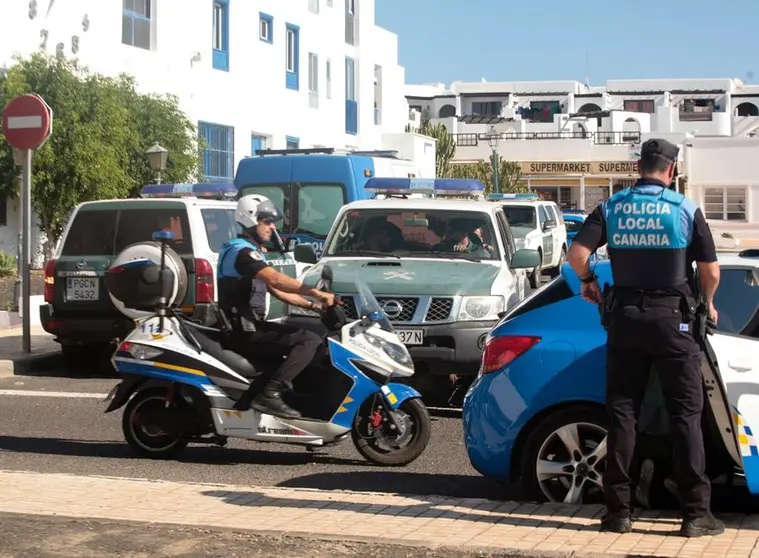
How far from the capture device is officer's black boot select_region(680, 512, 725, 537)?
6.29 m

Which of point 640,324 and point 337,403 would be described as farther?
point 337,403

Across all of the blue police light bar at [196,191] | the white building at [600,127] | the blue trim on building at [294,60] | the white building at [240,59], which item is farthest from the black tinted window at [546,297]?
the white building at [600,127]

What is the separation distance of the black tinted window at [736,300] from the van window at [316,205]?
1244 cm

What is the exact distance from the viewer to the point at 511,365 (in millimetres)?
7410

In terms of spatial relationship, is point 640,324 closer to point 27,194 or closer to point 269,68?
point 27,194

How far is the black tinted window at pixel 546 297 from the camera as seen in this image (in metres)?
7.53

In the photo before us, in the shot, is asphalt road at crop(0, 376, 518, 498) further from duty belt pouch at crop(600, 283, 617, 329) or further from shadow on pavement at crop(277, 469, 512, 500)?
duty belt pouch at crop(600, 283, 617, 329)

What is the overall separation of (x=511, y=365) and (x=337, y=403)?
1.99 metres

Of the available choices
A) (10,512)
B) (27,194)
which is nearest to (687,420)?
(10,512)

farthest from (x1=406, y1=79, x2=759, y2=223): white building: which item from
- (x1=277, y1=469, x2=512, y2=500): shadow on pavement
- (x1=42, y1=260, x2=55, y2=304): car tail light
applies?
(x1=277, y1=469, x2=512, y2=500): shadow on pavement

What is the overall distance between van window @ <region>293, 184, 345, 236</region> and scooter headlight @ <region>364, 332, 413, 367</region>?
10.4 metres

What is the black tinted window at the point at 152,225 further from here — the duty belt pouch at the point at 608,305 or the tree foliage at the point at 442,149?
the tree foliage at the point at 442,149

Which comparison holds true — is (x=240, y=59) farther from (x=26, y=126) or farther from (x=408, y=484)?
(x=408, y=484)

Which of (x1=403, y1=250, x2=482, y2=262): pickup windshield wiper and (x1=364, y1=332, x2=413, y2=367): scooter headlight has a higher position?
(x1=403, y1=250, x2=482, y2=262): pickup windshield wiper
